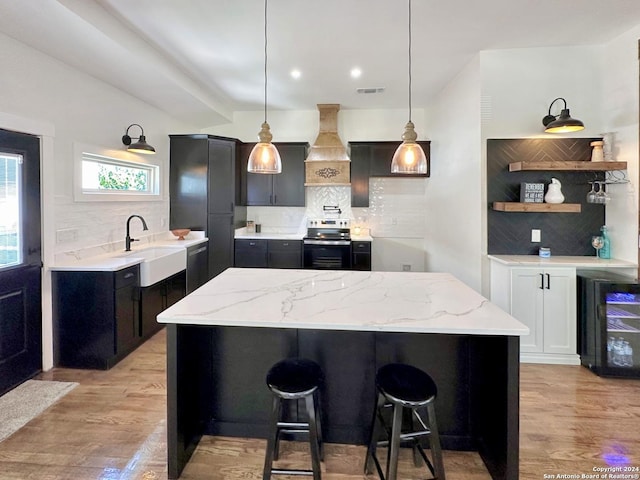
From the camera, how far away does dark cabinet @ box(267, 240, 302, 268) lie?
5203mm

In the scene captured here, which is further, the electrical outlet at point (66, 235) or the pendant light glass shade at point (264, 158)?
the electrical outlet at point (66, 235)

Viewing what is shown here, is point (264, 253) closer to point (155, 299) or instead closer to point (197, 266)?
point (197, 266)

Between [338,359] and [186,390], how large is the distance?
0.86 meters

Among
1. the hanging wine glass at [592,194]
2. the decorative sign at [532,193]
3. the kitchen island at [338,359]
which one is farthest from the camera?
the decorative sign at [532,193]

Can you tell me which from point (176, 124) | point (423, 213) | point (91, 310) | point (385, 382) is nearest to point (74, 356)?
point (91, 310)

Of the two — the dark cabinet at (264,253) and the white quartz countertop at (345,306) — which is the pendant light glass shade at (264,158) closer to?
the white quartz countertop at (345,306)

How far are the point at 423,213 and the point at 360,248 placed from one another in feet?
4.17

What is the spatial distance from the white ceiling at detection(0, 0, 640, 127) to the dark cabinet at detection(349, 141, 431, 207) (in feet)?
3.81

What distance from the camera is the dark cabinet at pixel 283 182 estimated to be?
213 inches

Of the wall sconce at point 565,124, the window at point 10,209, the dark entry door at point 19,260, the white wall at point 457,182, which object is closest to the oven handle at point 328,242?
the white wall at point 457,182

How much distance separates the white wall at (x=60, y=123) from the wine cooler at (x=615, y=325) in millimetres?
4604

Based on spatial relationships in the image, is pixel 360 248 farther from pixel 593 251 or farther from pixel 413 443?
pixel 413 443

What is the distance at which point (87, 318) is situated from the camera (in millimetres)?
3088

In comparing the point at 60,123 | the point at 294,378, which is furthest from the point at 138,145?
the point at 294,378
